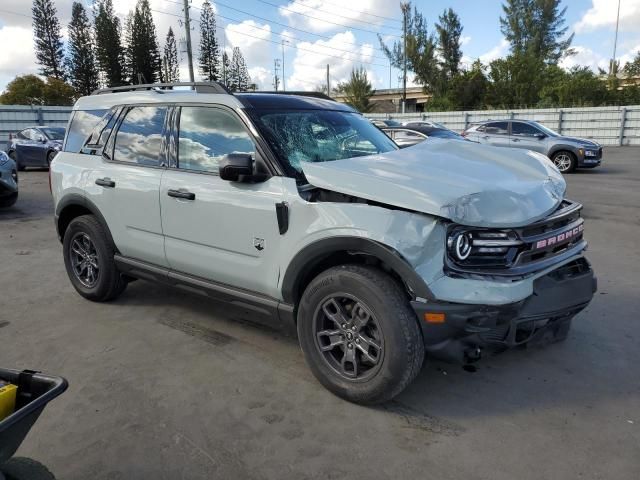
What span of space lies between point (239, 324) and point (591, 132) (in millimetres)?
28878

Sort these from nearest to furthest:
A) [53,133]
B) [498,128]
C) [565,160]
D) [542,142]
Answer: [565,160]
[542,142]
[498,128]
[53,133]

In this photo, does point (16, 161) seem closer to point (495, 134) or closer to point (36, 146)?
point (36, 146)

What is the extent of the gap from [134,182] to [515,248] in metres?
2.97

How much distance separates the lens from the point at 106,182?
444 cm

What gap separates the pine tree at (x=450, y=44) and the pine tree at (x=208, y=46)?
94.4ft

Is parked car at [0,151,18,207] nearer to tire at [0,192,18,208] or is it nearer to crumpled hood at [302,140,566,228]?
tire at [0,192,18,208]

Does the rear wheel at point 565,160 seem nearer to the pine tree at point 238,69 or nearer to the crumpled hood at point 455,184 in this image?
the crumpled hood at point 455,184

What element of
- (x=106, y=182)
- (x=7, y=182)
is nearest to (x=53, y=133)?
(x=7, y=182)

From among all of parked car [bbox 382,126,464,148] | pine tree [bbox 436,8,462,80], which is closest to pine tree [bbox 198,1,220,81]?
pine tree [bbox 436,8,462,80]

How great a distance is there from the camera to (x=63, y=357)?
12.5ft

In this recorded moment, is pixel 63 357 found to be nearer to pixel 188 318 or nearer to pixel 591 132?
pixel 188 318

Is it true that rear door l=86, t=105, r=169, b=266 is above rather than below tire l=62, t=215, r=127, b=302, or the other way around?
above

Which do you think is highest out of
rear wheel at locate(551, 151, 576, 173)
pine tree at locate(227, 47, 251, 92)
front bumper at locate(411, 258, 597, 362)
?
pine tree at locate(227, 47, 251, 92)

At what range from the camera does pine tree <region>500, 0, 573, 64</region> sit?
214 ft
